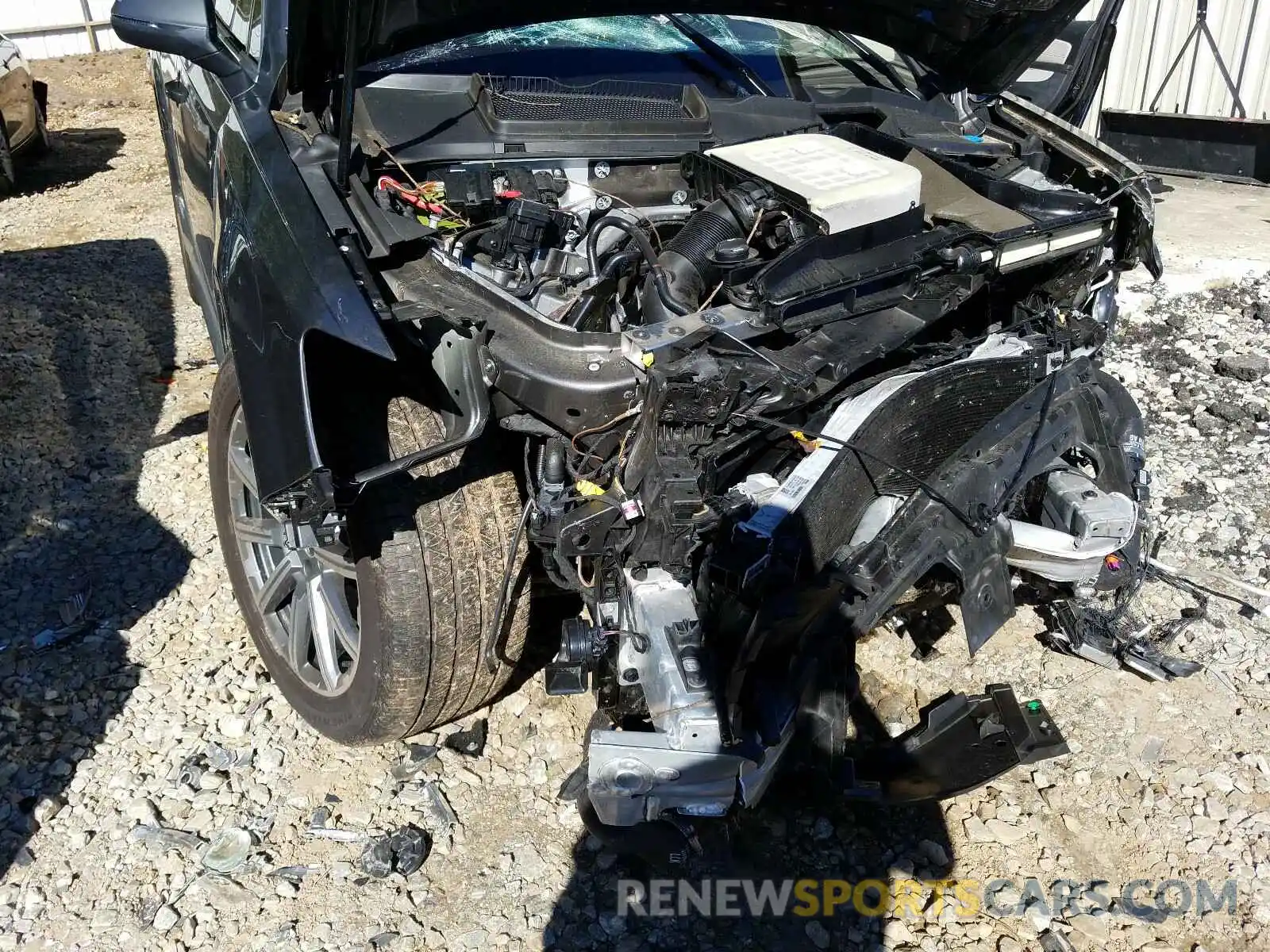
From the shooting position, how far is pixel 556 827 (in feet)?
8.38

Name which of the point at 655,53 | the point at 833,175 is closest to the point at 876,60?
the point at 655,53

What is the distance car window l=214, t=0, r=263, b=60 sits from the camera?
9.29ft


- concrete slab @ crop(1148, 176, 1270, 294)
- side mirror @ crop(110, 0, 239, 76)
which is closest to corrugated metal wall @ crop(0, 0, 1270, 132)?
concrete slab @ crop(1148, 176, 1270, 294)

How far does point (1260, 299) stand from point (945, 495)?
3.92 m

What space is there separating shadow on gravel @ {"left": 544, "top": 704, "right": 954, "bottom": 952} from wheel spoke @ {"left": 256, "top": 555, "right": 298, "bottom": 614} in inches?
41.7

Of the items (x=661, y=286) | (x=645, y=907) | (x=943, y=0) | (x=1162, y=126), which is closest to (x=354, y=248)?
(x=661, y=286)

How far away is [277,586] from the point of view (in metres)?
2.80

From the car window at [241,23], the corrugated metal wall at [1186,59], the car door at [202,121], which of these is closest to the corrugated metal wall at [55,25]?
the car door at [202,121]

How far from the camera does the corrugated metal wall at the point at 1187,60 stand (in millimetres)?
7414

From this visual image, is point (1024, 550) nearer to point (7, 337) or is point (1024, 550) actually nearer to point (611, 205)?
point (611, 205)

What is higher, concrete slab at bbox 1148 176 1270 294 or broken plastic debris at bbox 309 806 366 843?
concrete slab at bbox 1148 176 1270 294

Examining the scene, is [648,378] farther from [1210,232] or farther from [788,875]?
[1210,232]

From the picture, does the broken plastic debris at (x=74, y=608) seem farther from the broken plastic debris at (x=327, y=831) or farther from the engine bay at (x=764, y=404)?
the engine bay at (x=764, y=404)

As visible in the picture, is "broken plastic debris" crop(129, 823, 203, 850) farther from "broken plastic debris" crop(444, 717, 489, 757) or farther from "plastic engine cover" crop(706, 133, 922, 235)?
"plastic engine cover" crop(706, 133, 922, 235)
